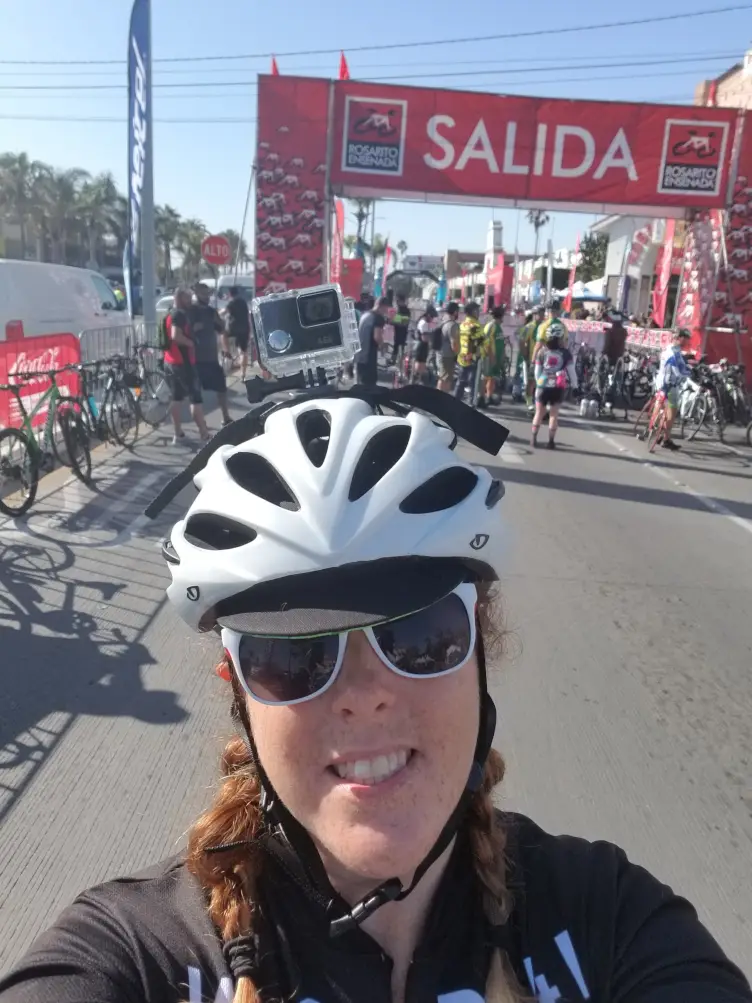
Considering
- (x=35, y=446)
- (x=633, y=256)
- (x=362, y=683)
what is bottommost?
(x=35, y=446)

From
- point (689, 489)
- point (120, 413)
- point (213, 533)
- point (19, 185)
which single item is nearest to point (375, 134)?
point (120, 413)

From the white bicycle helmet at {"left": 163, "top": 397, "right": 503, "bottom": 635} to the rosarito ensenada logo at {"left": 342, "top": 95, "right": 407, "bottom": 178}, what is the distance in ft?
49.4

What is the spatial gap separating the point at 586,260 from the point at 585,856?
183 ft

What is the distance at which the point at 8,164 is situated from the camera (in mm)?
62750

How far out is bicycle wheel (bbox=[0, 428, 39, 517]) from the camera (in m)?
7.08

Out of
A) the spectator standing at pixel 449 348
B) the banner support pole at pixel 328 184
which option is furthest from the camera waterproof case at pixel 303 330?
the banner support pole at pixel 328 184

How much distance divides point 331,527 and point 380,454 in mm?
263

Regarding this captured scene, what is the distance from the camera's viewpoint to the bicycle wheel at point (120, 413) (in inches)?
392

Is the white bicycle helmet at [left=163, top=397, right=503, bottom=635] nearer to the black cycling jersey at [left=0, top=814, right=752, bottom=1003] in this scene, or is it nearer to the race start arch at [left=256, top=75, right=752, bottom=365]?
the black cycling jersey at [left=0, top=814, right=752, bottom=1003]

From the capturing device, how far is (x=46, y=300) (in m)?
12.6

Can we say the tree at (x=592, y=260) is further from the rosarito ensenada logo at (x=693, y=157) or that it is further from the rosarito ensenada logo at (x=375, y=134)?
the rosarito ensenada logo at (x=375, y=134)

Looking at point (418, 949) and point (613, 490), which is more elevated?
point (418, 949)

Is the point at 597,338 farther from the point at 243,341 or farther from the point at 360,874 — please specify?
the point at 360,874

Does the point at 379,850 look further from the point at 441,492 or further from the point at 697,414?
the point at 697,414
